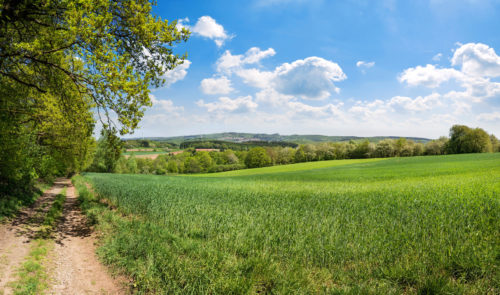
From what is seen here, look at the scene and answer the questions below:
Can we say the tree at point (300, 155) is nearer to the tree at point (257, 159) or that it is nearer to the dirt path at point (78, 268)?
the tree at point (257, 159)

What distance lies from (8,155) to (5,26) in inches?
351

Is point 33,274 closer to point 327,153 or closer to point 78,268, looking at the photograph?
point 78,268

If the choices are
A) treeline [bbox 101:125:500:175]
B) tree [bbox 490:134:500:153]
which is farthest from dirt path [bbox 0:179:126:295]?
tree [bbox 490:134:500:153]

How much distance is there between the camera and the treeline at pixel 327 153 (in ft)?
212

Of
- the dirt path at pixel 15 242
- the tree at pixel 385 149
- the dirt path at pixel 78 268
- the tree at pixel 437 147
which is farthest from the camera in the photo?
the tree at pixel 385 149

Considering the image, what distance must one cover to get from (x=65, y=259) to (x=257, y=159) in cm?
8977

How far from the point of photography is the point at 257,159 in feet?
314

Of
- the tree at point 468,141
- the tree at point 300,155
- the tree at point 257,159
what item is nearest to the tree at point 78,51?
the tree at point 257,159

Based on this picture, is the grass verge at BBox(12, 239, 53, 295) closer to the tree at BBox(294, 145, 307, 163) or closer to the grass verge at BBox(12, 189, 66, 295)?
the grass verge at BBox(12, 189, 66, 295)

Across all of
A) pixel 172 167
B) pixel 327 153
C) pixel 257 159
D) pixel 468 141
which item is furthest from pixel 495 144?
pixel 172 167

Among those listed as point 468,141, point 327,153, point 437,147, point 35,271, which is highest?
point 468,141

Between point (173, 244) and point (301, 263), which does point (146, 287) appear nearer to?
point (173, 244)

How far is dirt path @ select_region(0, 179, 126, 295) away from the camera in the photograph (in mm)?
4918

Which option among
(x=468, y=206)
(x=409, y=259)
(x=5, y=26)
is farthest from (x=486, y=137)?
(x=5, y=26)
